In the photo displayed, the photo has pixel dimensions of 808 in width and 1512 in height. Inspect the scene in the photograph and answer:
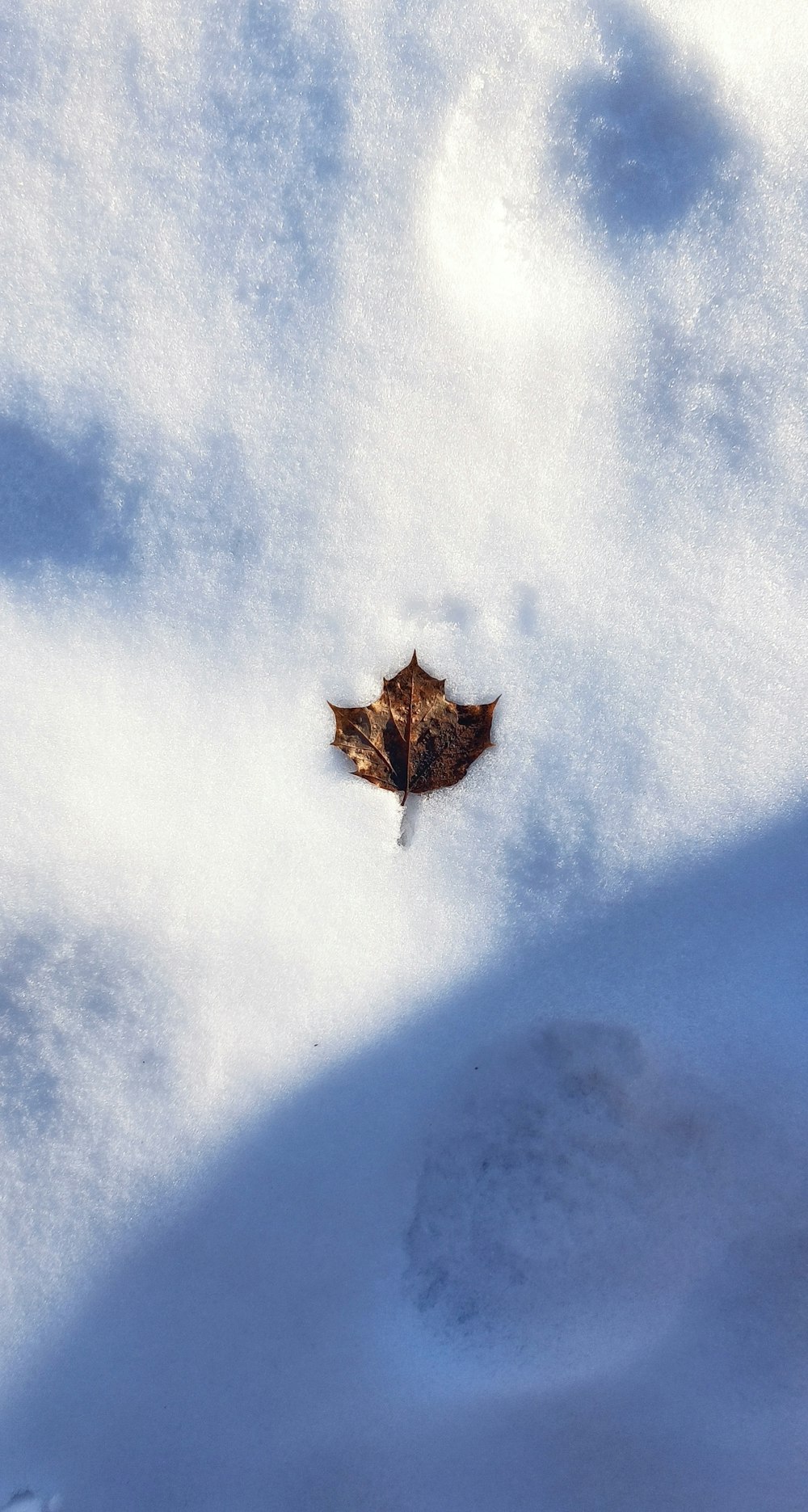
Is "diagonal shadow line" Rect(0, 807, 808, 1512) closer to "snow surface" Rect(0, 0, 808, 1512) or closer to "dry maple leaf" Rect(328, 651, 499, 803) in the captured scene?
"snow surface" Rect(0, 0, 808, 1512)

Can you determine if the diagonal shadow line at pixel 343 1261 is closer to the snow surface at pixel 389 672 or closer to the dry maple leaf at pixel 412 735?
the snow surface at pixel 389 672

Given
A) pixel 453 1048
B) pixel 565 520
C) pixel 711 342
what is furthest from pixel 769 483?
pixel 453 1048

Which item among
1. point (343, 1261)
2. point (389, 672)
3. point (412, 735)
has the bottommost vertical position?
point (343, 1261)

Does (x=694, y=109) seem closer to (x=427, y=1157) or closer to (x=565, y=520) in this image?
(x=565, y=520)

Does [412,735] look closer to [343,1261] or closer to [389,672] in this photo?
[389,672]

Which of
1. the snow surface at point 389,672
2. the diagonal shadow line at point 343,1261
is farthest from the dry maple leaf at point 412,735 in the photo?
the diagonal shadow line at point 343,1261

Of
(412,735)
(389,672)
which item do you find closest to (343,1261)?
(412,735)

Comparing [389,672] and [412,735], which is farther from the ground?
[389,672]
